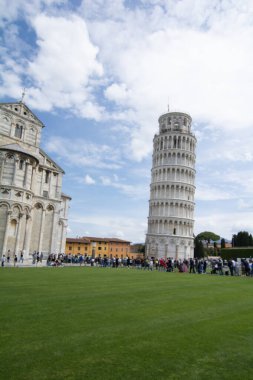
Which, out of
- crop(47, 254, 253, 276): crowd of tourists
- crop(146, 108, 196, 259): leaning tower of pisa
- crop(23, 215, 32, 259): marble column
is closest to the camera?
crop(47, 254, 253, 276): crowd of tourists

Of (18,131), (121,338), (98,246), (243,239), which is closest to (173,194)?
(243,239)

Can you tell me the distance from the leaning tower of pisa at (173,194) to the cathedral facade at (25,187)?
32.5m

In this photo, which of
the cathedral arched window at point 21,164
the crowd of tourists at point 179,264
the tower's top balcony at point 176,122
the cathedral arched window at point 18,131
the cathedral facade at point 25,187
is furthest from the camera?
the tower's top balcony at point 176,122

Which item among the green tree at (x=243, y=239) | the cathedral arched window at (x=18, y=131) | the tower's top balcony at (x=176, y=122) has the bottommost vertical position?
the green tree at (x=243, y=239)

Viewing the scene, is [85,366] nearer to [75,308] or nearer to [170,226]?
[75,308]

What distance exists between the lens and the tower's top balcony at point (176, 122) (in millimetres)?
78812

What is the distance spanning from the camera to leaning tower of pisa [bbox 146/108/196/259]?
72.8 metres

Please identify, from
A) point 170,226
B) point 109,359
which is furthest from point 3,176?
point 170,226

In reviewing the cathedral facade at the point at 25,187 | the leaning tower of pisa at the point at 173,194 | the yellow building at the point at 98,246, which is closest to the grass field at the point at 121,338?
the cathedral facade at the point at 25,187

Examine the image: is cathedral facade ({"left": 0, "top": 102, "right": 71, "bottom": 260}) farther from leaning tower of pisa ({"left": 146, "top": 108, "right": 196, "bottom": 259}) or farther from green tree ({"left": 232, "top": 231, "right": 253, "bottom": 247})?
green tree ({"left": 232, "top": 231, "right": 253, "bottom": 247})

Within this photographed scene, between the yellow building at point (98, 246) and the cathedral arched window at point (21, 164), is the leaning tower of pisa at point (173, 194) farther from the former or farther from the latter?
the cathedral arched window at point (21, 164)

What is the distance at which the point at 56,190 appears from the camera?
1855 inches

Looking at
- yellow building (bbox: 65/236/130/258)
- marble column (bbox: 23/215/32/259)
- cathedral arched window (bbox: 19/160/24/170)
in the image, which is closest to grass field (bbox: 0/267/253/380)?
marble column (bbox: 23/215/32/259)

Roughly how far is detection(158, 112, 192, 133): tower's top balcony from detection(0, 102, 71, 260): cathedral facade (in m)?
39.5
